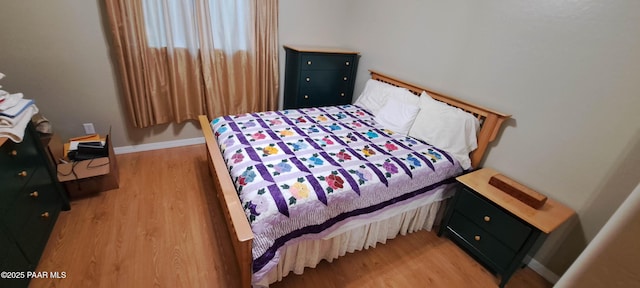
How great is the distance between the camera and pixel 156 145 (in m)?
2.97

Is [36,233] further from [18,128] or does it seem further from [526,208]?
[526,208]

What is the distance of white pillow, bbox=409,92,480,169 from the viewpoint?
2113 mm

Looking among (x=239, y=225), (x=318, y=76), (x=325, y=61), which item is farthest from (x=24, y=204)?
(x=325, y=61)

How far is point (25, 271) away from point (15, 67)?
171cm

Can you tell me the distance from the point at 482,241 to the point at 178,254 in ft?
6.93

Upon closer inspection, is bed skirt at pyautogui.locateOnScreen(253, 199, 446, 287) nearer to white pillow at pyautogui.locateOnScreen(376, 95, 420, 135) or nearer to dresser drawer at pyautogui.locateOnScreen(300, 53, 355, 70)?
white pillow at pyautogui.locateOnScreen(376, 95, 420, 135)

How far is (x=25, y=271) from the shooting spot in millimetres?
1446

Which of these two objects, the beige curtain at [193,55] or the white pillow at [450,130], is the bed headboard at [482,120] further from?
the beige curtain at [193,55]

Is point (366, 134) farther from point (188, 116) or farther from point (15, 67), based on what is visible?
point (15, 67)

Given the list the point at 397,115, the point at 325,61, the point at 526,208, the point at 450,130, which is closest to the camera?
the point at 526,208

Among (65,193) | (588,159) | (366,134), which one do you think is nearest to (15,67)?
(65,193)

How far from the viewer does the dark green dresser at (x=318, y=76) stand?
3025 millimetres

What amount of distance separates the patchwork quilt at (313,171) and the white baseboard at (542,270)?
0.82m

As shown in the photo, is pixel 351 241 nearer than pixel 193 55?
Yes
